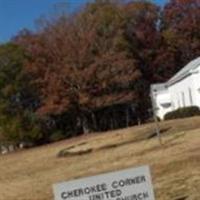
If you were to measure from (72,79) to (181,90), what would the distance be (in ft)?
27.8

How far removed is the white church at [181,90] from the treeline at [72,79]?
7.69 feet

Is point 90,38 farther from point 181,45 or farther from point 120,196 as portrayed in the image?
point 120,196

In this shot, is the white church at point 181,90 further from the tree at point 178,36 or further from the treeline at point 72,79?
the tree at point 178,36

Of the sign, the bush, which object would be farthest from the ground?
the bush

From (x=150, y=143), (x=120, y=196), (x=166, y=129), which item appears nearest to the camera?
(x=120, y=196)

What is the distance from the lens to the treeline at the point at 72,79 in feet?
199

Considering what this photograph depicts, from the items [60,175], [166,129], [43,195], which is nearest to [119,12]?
[166,129]

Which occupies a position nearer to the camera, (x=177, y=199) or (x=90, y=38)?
(x=177, y=199)

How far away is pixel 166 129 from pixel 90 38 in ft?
78.1

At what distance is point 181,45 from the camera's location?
74188mm

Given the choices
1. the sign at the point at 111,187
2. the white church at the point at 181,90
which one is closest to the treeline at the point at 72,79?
the white church at the point at 181,90

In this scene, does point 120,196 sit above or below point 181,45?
below

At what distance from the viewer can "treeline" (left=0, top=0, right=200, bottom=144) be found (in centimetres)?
Result: 6078

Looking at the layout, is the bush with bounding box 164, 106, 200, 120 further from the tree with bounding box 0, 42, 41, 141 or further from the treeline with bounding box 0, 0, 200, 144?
the tree with bounding box 0, 42, 41, 141
